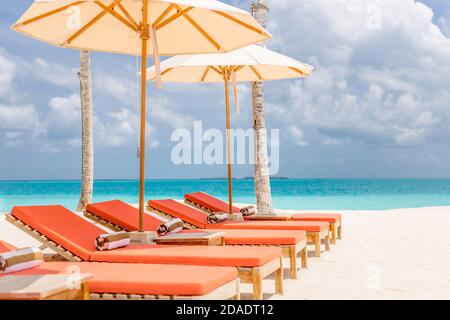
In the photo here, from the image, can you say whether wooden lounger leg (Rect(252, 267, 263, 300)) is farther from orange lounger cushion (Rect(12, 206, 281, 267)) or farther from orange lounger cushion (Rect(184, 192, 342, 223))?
orange lounger cushion (Rect(184, 192, 342, 223))

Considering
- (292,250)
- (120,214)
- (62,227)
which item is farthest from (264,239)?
(62,227)

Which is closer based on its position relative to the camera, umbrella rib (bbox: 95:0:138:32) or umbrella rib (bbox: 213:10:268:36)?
umbrella rib (bbox: 95:0:138:32)

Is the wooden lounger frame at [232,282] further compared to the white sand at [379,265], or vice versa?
the white sand at [379,265]

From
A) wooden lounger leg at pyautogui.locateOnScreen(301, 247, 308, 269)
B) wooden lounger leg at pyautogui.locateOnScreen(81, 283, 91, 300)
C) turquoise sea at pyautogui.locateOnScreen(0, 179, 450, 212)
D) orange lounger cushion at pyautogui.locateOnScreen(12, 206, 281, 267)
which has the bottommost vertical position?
turquoise sea at pyautogui.locateOnScreen(0, 179, 450, 212)

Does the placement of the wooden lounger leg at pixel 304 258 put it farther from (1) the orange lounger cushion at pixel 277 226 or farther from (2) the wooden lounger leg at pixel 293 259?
(2) the wooden lounger leg at pixel 293 259

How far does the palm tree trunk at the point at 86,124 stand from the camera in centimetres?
1349

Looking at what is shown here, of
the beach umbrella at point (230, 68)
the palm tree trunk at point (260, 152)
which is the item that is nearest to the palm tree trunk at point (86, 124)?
the palm tree trunk at point (260, 152)

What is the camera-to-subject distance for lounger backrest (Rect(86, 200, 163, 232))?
19.0 ft

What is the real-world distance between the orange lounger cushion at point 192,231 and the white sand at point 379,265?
42 centimetres

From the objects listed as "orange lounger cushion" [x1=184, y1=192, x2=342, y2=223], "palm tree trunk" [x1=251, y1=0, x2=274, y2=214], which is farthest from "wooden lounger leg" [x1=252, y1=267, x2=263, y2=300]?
"palm tree trunk" [x1=251, y1=0, x2=274, y2=214]

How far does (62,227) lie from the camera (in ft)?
16.1

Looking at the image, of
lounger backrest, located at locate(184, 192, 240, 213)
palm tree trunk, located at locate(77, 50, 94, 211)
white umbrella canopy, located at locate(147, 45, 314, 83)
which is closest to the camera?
white umbrella canopy, located at locate(147, 45, 314, 83)

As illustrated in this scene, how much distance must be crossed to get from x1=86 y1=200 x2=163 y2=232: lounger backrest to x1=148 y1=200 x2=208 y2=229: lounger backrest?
474 millimetres
